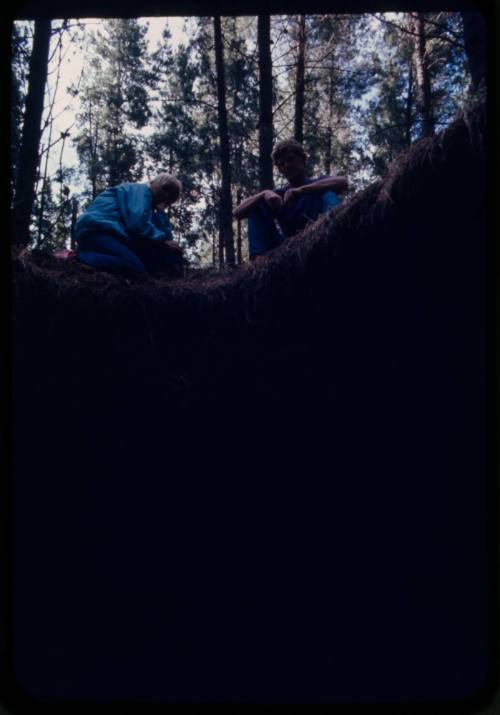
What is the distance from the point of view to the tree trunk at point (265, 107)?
730cm

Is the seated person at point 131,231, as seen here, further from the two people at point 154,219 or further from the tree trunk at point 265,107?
the tree trunk at point 265,107

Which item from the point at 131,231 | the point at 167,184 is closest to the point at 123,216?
the point at 131,231

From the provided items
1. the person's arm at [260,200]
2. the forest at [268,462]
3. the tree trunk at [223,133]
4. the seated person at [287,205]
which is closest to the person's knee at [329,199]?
the seated person at [287,205]

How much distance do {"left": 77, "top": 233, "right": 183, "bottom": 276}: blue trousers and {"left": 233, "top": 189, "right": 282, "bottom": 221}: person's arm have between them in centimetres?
55

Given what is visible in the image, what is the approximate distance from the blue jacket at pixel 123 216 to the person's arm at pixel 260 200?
0.53 m

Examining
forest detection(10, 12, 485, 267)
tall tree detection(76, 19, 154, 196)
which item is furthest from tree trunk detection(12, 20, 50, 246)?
tall tree detection(76, 19, 154, 196)

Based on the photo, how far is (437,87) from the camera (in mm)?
11664

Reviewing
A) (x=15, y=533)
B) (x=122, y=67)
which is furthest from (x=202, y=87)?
(x=15, y=533)

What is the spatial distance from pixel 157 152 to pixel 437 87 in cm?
706

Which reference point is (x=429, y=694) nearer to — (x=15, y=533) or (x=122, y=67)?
(x=15, y=533)

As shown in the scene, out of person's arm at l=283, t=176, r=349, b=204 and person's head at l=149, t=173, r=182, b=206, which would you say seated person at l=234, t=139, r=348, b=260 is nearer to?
person's arm at l=283, t=176, r=349, b=204

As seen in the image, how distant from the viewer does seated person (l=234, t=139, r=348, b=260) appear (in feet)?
10.3

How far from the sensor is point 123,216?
3363mm

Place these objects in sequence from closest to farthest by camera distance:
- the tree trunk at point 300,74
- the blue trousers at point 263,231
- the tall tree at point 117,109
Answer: the blue trousers at point 263,231 → the tree trunk at point 300,74 → the tall tree at point 117,109
